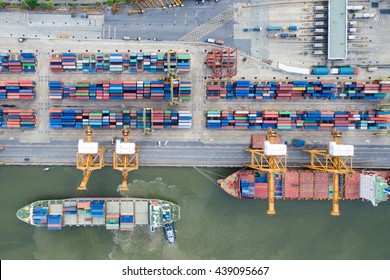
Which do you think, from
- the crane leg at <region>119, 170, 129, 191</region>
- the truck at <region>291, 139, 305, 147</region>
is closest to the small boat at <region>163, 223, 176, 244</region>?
the crane leg at <region>119, 170, 129, 191</region>

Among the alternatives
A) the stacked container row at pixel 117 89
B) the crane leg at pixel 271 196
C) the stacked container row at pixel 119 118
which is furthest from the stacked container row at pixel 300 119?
the crane leg at pixel 271 196

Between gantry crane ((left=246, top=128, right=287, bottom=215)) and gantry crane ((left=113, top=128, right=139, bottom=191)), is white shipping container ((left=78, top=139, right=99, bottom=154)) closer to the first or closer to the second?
gantry crane ((left=113, top=128, right=139, bottom=191))

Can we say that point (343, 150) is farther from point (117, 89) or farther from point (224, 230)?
point (117, 89)

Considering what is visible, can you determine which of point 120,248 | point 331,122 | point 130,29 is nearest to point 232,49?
point 130,29

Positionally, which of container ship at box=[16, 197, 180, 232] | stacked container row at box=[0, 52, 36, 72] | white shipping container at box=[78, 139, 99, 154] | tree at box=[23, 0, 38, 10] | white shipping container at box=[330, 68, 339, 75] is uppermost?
tree at box=[23, 0, 38, 10]

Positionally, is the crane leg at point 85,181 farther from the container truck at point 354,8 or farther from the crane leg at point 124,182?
the container truck at point 354,8
